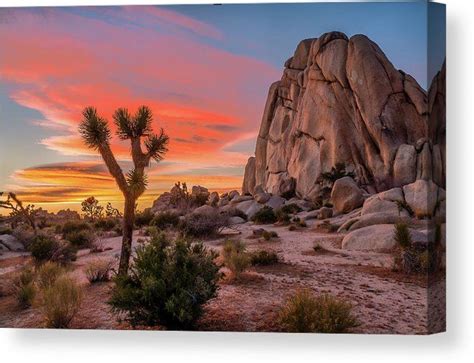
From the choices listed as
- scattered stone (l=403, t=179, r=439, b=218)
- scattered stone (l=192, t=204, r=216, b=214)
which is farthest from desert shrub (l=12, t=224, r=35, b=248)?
scattered stone (l=403, t=179, r=439, b=218)

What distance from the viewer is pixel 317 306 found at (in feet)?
35.2

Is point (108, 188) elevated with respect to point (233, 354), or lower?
elevated

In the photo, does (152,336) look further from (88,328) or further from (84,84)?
(84,84)

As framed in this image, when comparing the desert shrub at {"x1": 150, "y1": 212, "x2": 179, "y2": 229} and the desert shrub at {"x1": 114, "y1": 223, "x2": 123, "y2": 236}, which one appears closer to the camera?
the desert shrub at {"x1": 150, "y1": 212, "x2": 179, "y2": 229}

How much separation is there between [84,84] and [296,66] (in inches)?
132

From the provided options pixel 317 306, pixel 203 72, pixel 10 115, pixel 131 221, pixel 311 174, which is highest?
pixel 203 72

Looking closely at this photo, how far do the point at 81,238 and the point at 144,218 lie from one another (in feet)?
3.51

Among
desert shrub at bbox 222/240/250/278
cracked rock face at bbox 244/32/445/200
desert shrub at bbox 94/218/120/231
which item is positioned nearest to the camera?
cracked rock face at bbox 244/32/445/200

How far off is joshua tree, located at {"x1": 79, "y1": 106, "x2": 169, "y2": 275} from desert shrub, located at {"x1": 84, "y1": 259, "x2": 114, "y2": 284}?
25cm

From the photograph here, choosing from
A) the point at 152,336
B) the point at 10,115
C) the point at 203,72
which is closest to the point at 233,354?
the point at 152,336

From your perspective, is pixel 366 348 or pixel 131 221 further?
pixel 131 221

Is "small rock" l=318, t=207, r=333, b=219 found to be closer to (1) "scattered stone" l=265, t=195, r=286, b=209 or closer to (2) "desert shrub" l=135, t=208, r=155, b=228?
(1) "scattered stone" l=265, t=195, r=286, b=209

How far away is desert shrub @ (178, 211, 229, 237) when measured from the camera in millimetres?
11352

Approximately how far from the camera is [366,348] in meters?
10.8
